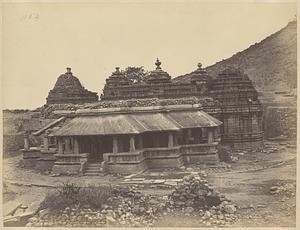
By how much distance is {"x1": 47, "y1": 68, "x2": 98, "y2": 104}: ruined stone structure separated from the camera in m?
5.03

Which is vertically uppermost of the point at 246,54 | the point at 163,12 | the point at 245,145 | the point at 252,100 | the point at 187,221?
the point at 163,12

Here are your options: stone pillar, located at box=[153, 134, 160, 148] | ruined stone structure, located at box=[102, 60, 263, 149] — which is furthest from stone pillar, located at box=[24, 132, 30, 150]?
stone pillar, located at box=[153, 134, 160, 148]

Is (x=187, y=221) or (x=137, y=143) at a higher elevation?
(x=137, y=143)

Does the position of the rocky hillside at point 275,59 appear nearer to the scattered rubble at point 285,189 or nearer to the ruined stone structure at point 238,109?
the scattered rubble at point 285,189

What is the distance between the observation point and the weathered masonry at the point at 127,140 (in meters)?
5.62

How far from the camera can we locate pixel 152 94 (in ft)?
22.6

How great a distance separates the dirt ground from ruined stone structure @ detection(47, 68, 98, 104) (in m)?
0.72

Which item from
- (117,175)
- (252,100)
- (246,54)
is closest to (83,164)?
(117,175)

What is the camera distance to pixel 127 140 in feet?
19.2

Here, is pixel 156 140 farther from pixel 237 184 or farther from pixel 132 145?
pixel 237 184

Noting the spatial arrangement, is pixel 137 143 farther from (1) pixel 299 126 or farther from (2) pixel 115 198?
(1) pixel 299 126

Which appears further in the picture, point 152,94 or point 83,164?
point 152,94

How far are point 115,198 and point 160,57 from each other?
1306 millimetres

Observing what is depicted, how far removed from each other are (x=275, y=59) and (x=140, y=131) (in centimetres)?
167
